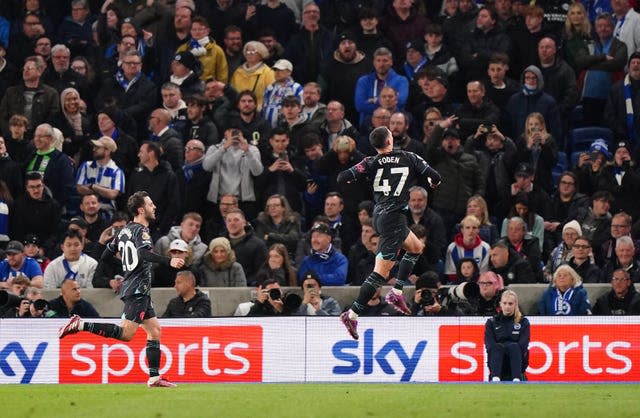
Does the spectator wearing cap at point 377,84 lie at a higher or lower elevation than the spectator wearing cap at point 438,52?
lower

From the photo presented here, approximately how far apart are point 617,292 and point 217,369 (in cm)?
553

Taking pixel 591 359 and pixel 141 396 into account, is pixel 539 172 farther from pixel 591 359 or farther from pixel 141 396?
pixel 141 396

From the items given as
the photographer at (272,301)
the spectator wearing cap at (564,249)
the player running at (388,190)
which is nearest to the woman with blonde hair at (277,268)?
the photographer at (272,301)

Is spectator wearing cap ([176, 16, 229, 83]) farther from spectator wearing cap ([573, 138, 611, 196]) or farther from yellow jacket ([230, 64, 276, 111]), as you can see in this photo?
spectator wearing cap ([573, 138, 611, 196])

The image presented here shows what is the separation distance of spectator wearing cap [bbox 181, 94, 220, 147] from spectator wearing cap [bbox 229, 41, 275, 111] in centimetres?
101

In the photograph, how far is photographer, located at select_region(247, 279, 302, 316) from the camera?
19.8 m

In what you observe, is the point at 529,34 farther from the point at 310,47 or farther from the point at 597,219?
the point at 597,219

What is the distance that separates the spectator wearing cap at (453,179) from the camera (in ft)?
71.5

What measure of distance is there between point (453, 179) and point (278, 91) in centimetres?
348

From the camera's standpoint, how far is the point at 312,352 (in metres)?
19.8

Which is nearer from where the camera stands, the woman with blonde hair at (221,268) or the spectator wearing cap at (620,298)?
the spectator wearing cap at (620,298)

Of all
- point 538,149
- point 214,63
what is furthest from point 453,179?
point 214,63

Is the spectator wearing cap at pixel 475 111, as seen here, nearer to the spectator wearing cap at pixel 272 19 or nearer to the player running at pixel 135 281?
the spectator wearing cap at pixel 272 19

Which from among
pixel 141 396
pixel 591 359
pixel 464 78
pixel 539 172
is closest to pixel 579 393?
pixel 591 359
